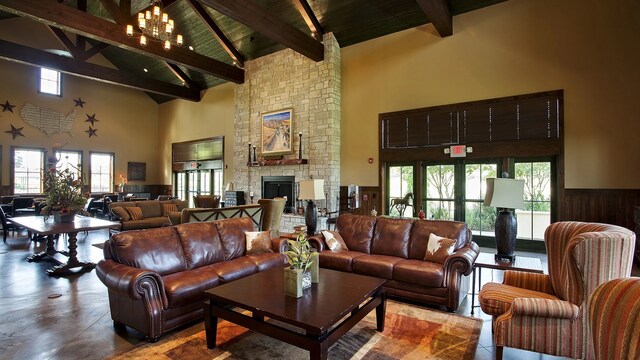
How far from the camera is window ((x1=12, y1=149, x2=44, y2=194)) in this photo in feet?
32.7

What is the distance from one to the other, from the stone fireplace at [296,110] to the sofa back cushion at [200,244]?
4.33m

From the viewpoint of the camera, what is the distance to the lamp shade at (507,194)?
10.7ft

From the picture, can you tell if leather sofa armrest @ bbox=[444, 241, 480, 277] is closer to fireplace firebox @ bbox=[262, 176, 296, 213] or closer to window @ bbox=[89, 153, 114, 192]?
fireplace firebox @ bbox=[262, 176, 296, 213]

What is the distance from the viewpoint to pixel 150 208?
782 cm

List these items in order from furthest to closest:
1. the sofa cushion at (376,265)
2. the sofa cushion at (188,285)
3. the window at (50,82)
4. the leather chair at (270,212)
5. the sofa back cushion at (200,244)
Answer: the window at (50,82) → the leather chair at (270,212) → the sofa cushion at (376,265) → the sofa back cushion at (200,244) → the sofa cushion at (188,285)

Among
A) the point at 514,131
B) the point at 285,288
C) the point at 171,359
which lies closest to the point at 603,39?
the point at 514,131

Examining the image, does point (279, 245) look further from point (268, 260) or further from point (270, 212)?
point (270, 212)

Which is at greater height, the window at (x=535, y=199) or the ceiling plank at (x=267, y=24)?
the ceiling plank at (x=267, y=24)

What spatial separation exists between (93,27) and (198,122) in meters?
5.64

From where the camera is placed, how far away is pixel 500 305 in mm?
2475

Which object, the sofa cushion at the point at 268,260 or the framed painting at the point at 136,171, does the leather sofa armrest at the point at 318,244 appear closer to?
the sofa cushion at the point at 268,260

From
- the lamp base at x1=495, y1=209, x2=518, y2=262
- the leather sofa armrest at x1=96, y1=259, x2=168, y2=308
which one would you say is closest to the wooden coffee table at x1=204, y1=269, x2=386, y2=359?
the leather sofa armrest at x1=96, y1=259, x2=168, y2=308

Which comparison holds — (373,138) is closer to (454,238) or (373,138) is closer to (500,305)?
(454,238)

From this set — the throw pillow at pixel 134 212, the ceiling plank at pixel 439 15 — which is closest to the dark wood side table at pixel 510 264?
the ceiling plank at pixel 439 15
